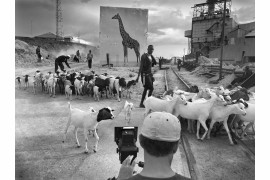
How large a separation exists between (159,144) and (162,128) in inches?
4.3

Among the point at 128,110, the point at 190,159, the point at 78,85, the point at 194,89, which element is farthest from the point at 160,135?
the point at 78,85

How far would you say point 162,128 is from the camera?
5.24 feet

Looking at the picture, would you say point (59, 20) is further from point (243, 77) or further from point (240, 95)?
point (243, 77)

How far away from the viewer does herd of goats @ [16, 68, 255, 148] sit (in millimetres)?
5387

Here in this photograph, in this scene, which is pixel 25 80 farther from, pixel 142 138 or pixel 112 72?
pixel 142 138

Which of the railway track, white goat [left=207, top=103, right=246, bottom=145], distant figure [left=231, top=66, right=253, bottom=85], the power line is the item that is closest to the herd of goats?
white goat [left=207, top=103, right=246, bottom=145]

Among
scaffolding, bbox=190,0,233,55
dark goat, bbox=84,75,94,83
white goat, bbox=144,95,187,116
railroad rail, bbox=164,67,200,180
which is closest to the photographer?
railroad rail, bbox=164,67,200,180

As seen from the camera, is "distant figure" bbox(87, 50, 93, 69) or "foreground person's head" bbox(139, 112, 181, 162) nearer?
"foreground person's head" bbox(139, 112, 181, 162)

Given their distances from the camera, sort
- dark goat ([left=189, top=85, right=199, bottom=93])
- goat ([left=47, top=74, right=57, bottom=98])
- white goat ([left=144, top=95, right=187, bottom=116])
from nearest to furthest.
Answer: white goat ([left=144, top=95, right=187, bottom=116]), goat ([left=47, top=74, right=57, bottom=98]), dark goat ([left=189, top=85, right=199, bottom=93])

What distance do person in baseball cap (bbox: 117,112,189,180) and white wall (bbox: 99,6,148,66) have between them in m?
3.96

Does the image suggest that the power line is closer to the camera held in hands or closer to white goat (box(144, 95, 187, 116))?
Result: white goat (box(144, 95, 187, 116))

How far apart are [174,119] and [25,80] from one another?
5244mm

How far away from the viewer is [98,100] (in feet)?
21.0

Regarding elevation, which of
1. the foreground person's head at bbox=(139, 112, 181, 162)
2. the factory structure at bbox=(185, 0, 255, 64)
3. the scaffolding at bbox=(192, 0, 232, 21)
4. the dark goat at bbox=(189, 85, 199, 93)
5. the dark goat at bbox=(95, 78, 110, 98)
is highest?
the scaffolding at bbox=(192, 0, 232, 21)
